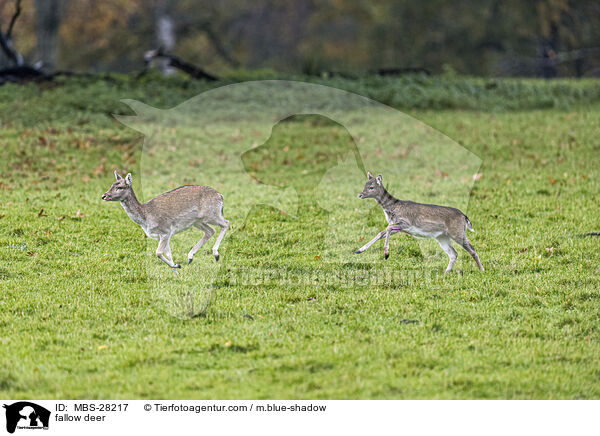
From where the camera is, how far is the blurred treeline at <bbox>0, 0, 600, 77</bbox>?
41.8m

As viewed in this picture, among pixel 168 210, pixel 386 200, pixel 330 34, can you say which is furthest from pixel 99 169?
pixel 330 34

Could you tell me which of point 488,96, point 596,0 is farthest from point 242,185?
point 596,0

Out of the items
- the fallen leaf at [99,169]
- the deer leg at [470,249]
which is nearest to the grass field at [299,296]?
the fallen leaf at [99,169]

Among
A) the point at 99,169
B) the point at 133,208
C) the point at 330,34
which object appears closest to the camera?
the point at 133,208

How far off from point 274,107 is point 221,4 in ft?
109

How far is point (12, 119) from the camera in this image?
20.5m

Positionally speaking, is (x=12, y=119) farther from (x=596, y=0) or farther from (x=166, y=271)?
(x=596, y=0)

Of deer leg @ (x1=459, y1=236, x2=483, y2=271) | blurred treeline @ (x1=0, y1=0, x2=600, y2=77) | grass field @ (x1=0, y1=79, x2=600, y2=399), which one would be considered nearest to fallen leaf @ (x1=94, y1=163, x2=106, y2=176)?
grass field @ (x1=0, y1=79, x2=600, y2=399)

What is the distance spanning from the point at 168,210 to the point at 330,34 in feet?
156
